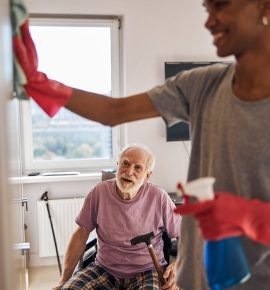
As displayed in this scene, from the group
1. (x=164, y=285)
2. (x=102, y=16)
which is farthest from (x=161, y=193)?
(x=102, y=16)

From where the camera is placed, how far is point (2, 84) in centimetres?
63

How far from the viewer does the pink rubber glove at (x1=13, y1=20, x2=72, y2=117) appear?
766 millimetres

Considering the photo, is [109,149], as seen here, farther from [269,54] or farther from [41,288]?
[269,54]

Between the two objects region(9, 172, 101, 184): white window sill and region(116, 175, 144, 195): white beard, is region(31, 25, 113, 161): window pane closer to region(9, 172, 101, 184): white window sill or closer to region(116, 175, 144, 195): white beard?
region(9, 172, 101, 184): white window sill

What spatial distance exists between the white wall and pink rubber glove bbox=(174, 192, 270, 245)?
239 cm

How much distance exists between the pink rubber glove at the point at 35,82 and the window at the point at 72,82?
2262 millimetres

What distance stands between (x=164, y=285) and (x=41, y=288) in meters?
1.42

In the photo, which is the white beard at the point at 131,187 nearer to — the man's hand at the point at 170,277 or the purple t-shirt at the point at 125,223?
the purple t-shirt at the point at 125,223

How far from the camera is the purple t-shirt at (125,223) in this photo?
5.81 ft

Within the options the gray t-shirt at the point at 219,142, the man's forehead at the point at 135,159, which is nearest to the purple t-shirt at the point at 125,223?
the man's forehead at the point at 135,159

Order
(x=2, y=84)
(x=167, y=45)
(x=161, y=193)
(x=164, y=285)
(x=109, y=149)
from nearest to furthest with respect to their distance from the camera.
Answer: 1. (x=2, y=84)
2. (x=164, y=285)
3. (x=161, y=193)
4. (x=167, y=45)
5. (x=109, y=149)

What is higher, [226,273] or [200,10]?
[200,10]

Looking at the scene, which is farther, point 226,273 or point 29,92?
point 29,92

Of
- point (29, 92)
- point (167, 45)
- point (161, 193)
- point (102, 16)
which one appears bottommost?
point (161, 193)
